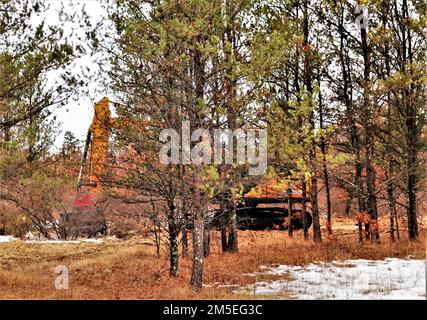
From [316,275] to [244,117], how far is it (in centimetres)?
436

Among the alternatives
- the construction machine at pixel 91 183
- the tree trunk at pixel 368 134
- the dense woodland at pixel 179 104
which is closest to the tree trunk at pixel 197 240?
the dense woodland at pixel 179 104

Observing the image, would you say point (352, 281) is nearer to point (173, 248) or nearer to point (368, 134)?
point (173, 248)

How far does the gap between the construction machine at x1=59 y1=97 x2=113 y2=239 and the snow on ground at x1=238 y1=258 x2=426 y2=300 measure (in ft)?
15.3

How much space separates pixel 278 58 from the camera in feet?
28.9

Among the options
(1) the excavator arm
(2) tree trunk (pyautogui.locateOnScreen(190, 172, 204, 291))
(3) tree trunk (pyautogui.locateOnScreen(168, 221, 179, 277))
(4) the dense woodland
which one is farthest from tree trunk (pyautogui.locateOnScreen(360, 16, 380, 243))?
→ (1) the excavator arm

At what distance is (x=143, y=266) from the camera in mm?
12641

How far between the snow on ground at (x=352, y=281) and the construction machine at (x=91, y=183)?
4.68 meters

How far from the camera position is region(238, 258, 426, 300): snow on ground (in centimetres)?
891

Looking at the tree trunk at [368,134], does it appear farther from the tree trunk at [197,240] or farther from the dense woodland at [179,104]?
the tree trunk at [197,240]

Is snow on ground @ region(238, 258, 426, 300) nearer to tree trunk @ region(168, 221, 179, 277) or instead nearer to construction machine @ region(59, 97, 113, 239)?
tree trunk @ region(168, 221, 179, 277)

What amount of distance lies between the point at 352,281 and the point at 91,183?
285 inches

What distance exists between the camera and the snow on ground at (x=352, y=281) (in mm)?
8906
